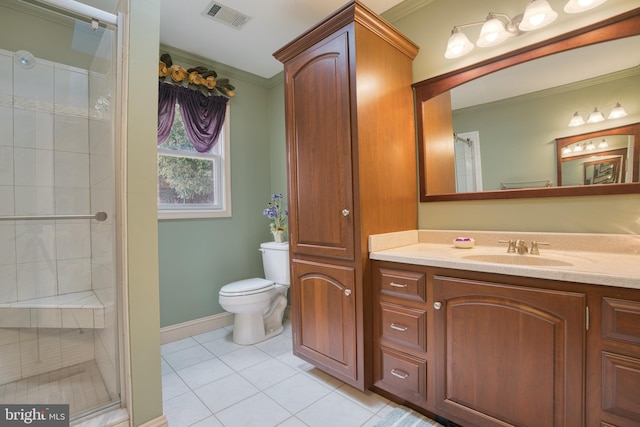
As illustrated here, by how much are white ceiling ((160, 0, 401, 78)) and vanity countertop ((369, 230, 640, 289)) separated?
63.7 inches

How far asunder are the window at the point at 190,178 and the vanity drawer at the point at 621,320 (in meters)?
2.60

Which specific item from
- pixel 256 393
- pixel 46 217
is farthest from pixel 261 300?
pixel 46 217

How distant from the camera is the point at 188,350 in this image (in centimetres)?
231

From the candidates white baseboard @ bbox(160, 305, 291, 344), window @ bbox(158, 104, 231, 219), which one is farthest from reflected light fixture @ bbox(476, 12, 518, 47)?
white baseboard @ bbox(160, 305, 291, 344)

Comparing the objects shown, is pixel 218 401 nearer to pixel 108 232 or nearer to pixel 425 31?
pixel 108 232

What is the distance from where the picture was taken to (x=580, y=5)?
1.35 meters

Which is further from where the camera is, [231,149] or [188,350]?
[231,149]

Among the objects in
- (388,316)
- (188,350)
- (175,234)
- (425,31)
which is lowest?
(188,350)

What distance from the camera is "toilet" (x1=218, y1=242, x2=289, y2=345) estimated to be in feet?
7.50

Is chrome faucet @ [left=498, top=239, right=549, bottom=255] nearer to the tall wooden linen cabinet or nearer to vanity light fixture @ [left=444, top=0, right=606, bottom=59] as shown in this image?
the tall wooden linen cabinet

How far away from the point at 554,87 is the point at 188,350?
2.94 meters

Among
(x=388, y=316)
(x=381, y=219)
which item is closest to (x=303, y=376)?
(x=388, y=316)

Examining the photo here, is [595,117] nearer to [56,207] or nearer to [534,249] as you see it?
[534,249]

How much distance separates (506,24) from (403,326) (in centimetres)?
171
